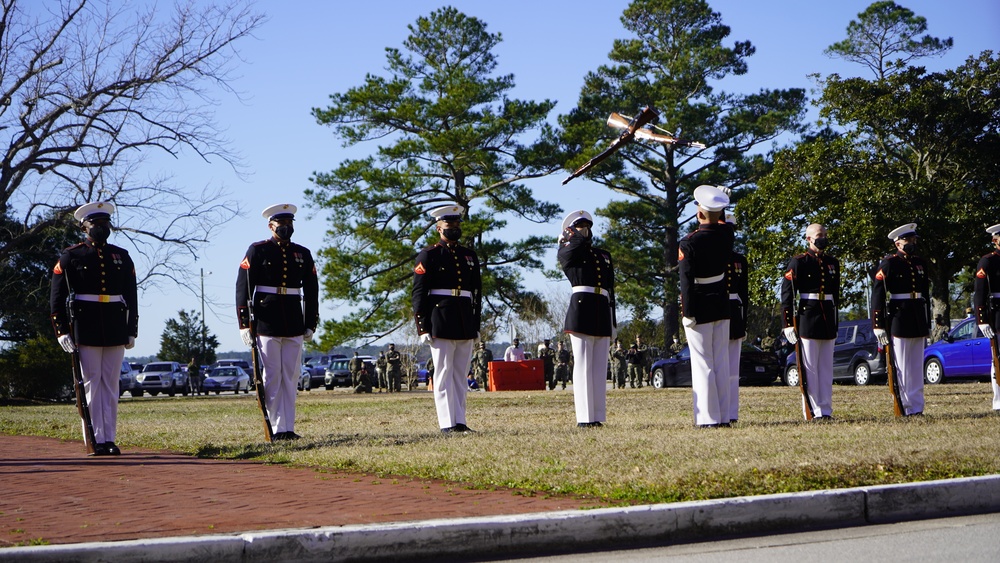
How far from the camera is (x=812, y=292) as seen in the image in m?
12.6

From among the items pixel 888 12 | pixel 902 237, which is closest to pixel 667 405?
pixel 902 237

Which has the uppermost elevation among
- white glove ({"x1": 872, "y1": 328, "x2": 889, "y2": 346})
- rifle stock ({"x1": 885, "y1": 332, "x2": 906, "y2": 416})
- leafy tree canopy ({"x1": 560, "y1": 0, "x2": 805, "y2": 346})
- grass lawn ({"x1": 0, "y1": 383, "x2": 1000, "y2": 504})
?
leafy tree canopy ({"x1": 560, "y1": 0, "x2": 805, "y2": 346})

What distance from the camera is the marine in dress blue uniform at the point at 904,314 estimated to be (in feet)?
41.7

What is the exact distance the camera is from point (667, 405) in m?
17.1

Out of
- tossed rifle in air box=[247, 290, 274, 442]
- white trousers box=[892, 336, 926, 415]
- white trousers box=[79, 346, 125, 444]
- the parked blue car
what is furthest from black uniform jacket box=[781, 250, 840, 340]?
the parked blue car

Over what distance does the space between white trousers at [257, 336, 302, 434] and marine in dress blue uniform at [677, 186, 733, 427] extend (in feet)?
12.8

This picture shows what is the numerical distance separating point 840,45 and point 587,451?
39694 millimetres

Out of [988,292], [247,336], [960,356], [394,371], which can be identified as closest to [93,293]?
[247,336]

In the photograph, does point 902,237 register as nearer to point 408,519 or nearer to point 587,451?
point 587,451

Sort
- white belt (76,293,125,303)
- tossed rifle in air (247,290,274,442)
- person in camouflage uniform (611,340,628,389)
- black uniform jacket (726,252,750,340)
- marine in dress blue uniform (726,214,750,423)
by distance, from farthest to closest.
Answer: person in camouflage uniform (611,340,628,389) < black uniform jacket (726,252,750,340) < marine in dress blue uniform (726,214,750,423) < tossed rifle in air (247,290,274,442) < white belt (76,293,125,303)

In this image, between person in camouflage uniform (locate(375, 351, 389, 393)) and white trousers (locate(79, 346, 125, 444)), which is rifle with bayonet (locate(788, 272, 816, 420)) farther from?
person in camouflage uniform (locate(375, 351, 389, 393))

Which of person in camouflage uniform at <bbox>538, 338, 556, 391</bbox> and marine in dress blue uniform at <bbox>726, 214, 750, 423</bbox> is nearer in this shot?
marine in dress blue uniform at <bbox>726, 214, 750, 423</bbox>

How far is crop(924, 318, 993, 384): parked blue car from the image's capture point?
24.9m

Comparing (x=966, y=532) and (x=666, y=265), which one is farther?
(x=666, y=265)
